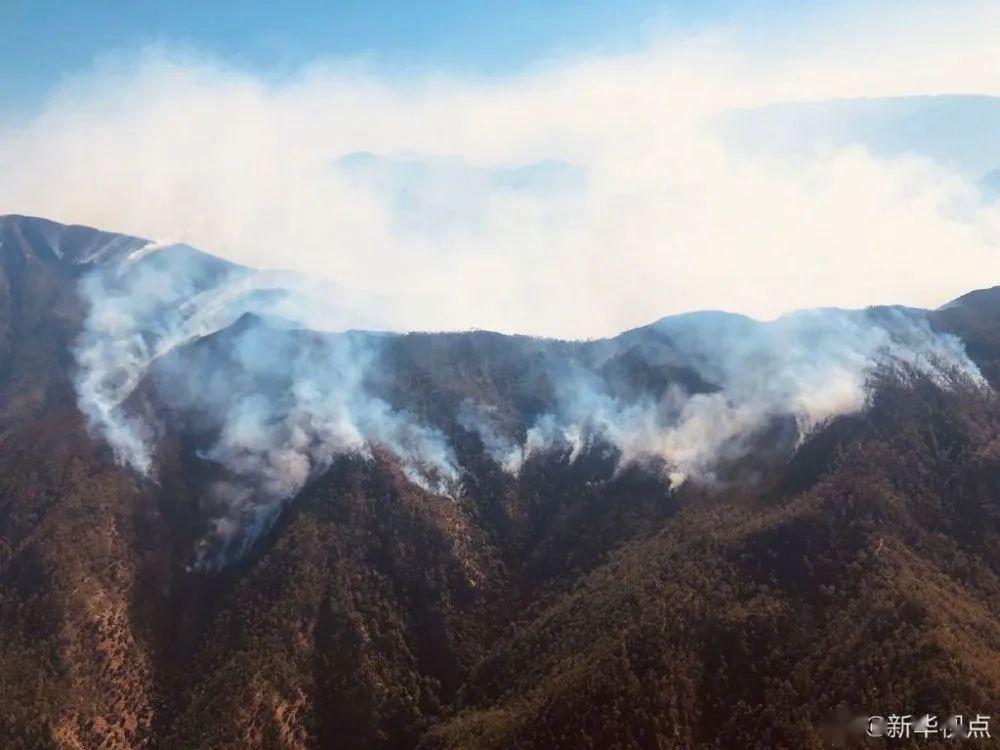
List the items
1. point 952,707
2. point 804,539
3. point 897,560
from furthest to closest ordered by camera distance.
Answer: point 804,539 → point 897,560 → point 952,707

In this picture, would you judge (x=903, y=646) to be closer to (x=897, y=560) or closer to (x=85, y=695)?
(x=897, y=560)

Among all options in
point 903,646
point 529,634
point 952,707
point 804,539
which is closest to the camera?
point 952,707

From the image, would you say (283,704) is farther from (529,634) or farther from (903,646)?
(903,646)

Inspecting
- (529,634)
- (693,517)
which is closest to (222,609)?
(529,634)

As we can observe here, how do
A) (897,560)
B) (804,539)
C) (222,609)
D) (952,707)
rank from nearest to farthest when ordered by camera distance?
(952,707) < (897,560) < (804,539) < (222,609)

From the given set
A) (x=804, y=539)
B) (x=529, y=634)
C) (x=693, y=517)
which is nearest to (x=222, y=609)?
(x=529, y=634)

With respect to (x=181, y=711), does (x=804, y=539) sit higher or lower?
higher

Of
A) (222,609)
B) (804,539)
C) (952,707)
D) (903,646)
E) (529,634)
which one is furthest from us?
(222,609)

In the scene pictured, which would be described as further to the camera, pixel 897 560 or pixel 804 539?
pixel 804 539

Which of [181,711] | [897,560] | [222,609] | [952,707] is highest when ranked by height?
[897,560]
